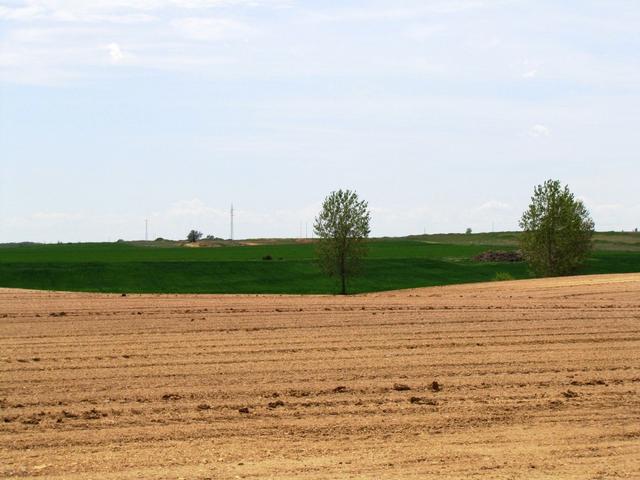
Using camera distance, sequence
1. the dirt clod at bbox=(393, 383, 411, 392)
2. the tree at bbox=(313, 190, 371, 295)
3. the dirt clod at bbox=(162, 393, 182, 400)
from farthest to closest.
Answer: the tree at bbox=(313, 190, 371, 295) < the dirt clod at bbox=(393, 383, 411, 392) < the dirt clod at bbox=(162, 393, 182, 400)

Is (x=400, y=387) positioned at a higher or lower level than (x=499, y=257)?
lower

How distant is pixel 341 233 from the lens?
5728 centimetres

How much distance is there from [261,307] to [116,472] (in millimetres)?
19555

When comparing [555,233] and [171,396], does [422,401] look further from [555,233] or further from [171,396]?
[555,233]

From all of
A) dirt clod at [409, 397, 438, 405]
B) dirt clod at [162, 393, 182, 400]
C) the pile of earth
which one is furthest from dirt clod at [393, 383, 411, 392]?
the pile of earth

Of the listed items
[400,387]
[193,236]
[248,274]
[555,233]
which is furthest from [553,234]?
[193,236]

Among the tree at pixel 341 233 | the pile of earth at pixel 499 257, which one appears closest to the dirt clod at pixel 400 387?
the tree at pixel 341 233

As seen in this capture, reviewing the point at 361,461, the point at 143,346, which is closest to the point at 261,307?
the point at 143,346

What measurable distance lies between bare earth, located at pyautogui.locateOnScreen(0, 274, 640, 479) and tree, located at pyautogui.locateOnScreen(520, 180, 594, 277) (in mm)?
37497

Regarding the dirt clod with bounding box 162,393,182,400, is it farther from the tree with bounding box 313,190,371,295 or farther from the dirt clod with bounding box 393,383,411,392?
the tree with bounding box 313,190,371,295

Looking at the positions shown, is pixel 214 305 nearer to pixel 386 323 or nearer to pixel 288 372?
pixel 386 323

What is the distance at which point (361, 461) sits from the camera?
11.3 metres

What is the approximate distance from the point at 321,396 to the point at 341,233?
4237 cm

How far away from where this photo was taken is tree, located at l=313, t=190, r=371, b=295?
5722cm
